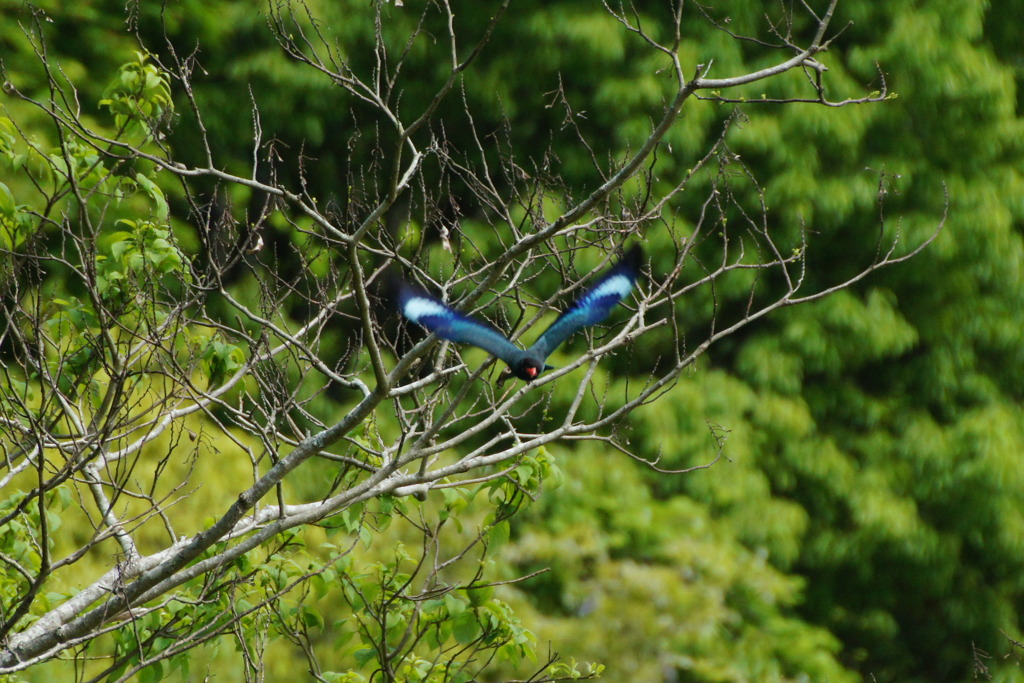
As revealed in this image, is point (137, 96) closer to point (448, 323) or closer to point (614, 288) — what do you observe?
point (448, 323)

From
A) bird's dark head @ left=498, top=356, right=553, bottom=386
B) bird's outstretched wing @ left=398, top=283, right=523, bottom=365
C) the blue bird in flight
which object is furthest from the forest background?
bird's outstretched wing @ left=398, top=283, right=523, bottom=365

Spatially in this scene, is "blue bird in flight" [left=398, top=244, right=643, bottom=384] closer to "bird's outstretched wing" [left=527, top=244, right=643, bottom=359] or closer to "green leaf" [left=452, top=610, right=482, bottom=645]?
"bird's outstretched wing" [left=527, top=244, right=643, bottom=359]

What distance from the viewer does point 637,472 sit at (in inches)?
372

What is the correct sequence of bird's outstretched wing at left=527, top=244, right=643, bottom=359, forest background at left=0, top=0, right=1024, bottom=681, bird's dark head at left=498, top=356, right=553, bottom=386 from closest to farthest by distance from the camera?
bird's dark head at left=498, top=356, right=553, bottom=386 < bird's outstretched wing at left=527, top=244, right=643, bottom=359 < forest background at left=0, top=0, right=1024, bottom=681

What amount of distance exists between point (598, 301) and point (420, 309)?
0.67 metres

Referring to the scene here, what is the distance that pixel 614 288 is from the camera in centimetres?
428

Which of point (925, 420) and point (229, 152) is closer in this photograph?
point (925, 420)

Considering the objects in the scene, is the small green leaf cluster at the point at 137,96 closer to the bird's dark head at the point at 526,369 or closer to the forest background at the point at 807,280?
the bird's dark head at the point at 526,369

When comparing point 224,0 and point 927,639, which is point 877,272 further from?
point 224,0

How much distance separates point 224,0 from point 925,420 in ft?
22.9

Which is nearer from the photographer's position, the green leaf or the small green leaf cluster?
the small green leaf cluster

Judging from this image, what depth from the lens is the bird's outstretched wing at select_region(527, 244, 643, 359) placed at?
4.22 metres

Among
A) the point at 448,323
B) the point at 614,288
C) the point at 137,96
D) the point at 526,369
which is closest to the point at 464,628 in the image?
the point at 526,369

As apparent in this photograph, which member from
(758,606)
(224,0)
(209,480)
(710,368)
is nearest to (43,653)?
(209,480)
